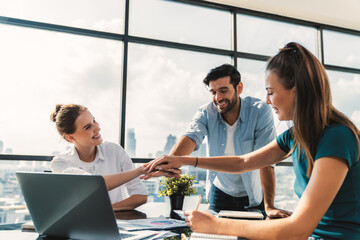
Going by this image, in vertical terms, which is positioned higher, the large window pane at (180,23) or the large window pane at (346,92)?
the large window pane at (180,23)

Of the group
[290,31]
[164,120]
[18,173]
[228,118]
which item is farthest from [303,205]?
[290,31]

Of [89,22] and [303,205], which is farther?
[89,22]

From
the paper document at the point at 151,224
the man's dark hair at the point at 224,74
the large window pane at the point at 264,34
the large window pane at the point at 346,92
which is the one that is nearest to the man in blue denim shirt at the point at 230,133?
the man's dark hair at the point at 224,74

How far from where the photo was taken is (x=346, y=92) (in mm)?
4508

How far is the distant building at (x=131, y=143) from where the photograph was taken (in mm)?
3346

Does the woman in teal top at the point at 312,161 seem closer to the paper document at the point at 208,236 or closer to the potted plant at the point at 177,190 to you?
the paper document at the point at 208,236

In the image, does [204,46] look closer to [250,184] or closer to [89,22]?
[89,22]

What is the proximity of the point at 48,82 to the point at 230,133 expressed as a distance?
1895 mm

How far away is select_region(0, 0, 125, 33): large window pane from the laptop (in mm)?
2571

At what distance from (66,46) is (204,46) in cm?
155

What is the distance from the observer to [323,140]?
3.39 feet

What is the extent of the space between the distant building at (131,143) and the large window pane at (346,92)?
284 centimetres

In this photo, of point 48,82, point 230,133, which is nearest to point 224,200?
point 230,133

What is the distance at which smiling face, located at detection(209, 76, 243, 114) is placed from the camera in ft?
7.63
